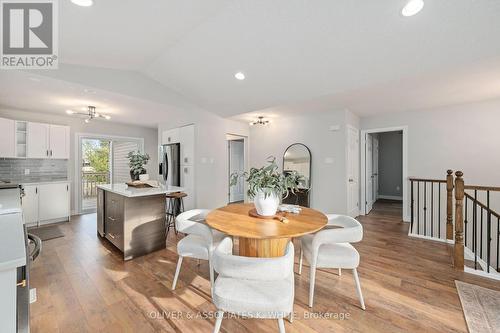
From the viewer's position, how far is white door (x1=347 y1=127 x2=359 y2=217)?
429 centimetres

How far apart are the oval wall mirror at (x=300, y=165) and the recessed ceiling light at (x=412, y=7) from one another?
2953 mm

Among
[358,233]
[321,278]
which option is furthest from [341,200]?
[358,233]

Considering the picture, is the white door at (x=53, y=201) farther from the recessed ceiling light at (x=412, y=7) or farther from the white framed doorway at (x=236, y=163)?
the recessed ceiling light at (x=412, y=7)

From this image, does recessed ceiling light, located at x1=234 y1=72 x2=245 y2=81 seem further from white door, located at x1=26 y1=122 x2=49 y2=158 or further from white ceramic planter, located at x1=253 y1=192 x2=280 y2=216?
white door, located at x1=26 y1=122 x2=49 y2=158

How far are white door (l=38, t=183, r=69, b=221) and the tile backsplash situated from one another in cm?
68

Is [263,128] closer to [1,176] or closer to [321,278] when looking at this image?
[321,278]

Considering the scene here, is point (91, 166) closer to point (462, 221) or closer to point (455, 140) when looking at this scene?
point (462, 221)

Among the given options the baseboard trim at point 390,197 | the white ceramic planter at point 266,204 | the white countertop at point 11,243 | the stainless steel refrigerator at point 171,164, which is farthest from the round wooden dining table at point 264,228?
the baseboard trim at point 390,197

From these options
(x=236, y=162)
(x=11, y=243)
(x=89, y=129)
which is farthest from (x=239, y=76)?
(x=89, y=129)

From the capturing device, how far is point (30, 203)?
398 cm

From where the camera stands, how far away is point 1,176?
4.18m

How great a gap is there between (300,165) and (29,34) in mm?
4569

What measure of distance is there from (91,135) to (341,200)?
6.08 meters

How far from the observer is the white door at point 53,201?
4.12 meters
